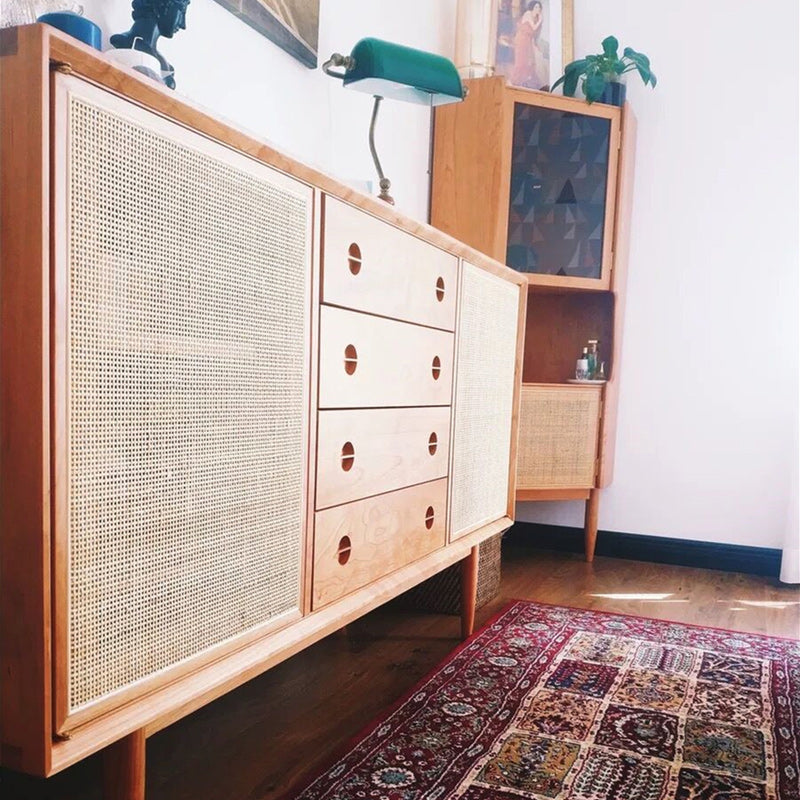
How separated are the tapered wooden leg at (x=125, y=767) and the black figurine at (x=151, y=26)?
91 cm

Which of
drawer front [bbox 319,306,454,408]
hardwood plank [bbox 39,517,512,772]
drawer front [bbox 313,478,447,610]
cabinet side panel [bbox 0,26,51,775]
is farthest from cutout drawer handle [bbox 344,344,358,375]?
cabinet side panel [bbox 0,26,51,775]

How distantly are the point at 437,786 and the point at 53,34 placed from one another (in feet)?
3.62

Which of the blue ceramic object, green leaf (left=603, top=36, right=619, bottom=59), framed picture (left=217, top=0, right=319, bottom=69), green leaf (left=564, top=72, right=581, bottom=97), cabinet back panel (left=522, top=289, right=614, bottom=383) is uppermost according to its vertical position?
green leaf (left=603, top=36, right=619, bottom=59)

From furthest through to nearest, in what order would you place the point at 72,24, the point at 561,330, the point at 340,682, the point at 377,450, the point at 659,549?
the point at 561,330 → the point at 659,549 → the point at 340,682 → the point at 377,450 → the point at 72,24

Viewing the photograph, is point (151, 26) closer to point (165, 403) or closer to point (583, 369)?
point (165, 403)

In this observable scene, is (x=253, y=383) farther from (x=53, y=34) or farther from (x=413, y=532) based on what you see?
(x=413, y=532)

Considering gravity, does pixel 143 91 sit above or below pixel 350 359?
above

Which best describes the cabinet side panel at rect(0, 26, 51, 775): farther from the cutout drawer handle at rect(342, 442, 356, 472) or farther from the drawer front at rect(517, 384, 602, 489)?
the drawer front at rect(517, 384, 602, 489)

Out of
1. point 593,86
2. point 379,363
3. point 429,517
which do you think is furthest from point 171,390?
point 593,86

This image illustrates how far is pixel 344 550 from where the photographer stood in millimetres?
1358

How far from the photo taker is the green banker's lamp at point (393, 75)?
1688 millimetres

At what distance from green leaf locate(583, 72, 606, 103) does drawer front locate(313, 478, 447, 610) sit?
167 centimetres

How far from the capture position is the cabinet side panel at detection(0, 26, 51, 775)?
0.74 meters

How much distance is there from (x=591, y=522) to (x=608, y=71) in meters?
1.57
